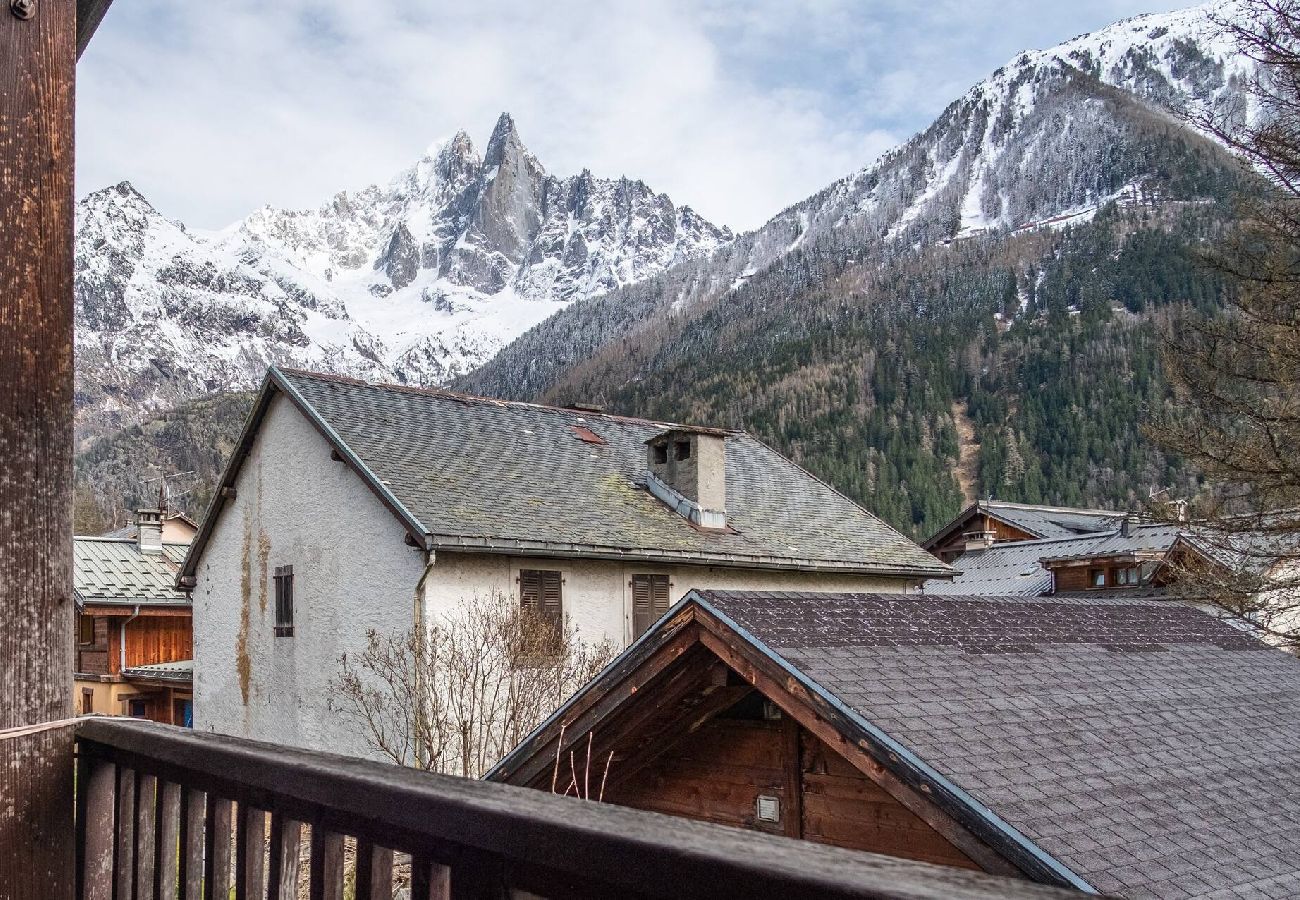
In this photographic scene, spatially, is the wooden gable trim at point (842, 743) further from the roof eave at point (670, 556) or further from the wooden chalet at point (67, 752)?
the roof eave at point (670, 556)

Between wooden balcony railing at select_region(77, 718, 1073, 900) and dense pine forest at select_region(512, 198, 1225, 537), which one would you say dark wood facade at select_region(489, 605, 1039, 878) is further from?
dense pine forest at select_region(512, 198, 1225, 537)

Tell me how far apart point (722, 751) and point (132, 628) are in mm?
27973

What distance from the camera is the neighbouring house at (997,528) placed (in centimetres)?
4117

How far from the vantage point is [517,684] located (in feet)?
50.9

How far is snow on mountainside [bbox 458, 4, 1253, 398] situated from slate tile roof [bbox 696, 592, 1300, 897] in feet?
452

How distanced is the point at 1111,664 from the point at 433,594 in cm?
1062

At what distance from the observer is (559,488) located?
1953 centimetres

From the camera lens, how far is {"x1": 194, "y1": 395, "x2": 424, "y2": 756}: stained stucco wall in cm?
1705

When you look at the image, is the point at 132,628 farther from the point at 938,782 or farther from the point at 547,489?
the point at 938,782

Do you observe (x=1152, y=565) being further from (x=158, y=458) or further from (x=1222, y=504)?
(x=158, y=458)

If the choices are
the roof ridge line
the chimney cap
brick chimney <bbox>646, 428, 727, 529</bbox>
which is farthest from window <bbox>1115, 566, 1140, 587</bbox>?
the chimney cap

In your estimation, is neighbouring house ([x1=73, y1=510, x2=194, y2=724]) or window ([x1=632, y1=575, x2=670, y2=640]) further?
neighbouring house ([x1=73, y1=510, x2=194, y2=724])

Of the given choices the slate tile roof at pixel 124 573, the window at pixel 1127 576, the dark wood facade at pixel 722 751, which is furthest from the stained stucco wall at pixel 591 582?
the slate tile roof at pixel 124 573

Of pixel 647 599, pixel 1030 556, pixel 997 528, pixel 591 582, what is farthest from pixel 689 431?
pixel 997 528
